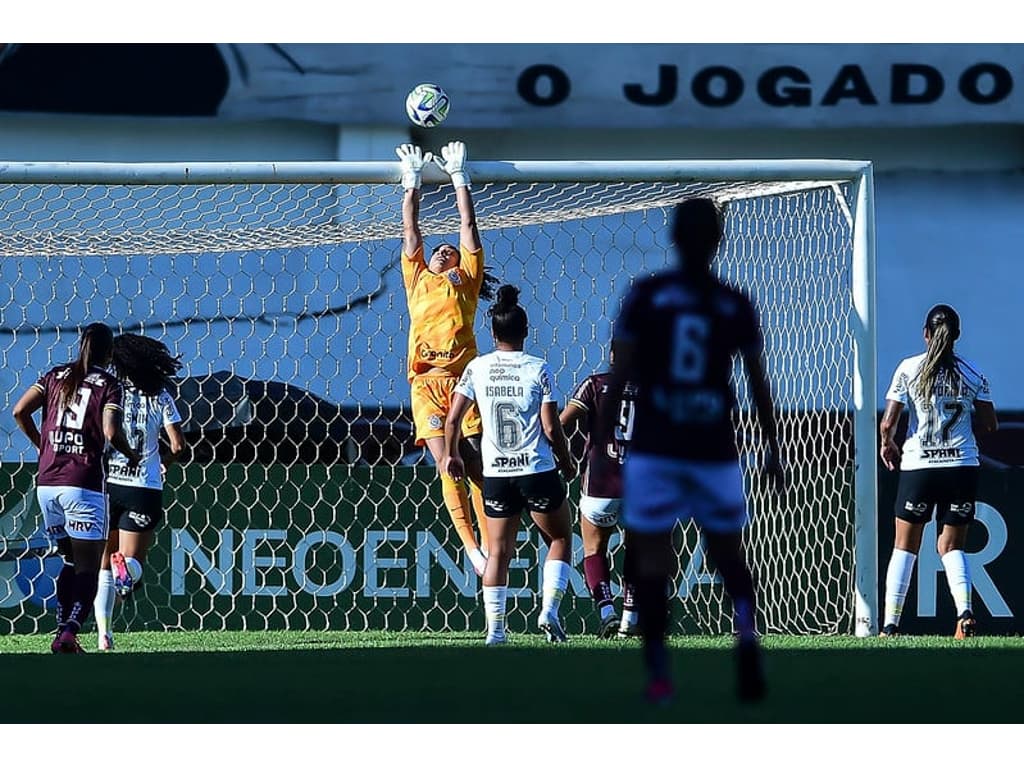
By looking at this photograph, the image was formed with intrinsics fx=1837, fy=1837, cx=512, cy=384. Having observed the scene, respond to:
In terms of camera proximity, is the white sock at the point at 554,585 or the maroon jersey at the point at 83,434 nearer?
the maroon jersey at the point at 83,434

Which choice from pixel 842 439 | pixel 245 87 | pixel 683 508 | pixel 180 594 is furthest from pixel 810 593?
pixel 245 87

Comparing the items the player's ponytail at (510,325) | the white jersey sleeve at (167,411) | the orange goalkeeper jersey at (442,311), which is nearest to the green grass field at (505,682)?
the white jersey sleeve at (167,411)

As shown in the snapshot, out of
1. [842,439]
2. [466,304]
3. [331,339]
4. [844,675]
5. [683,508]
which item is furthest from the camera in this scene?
[331,339]

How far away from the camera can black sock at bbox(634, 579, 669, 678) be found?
5449 mm

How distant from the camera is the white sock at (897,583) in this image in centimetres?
969

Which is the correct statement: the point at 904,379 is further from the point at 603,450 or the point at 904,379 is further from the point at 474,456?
the point at 474,456

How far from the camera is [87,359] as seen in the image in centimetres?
902

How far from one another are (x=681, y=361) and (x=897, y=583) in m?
4.46

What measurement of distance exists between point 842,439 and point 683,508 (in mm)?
5111

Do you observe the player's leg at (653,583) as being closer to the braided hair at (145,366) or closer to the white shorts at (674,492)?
the white shorts at (674,492)

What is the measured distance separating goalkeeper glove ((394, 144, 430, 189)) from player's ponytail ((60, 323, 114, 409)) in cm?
179

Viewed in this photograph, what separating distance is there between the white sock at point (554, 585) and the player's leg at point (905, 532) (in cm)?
181

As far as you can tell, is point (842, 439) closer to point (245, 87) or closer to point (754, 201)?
Answer: point (754, 201)

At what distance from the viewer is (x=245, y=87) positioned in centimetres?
1856
